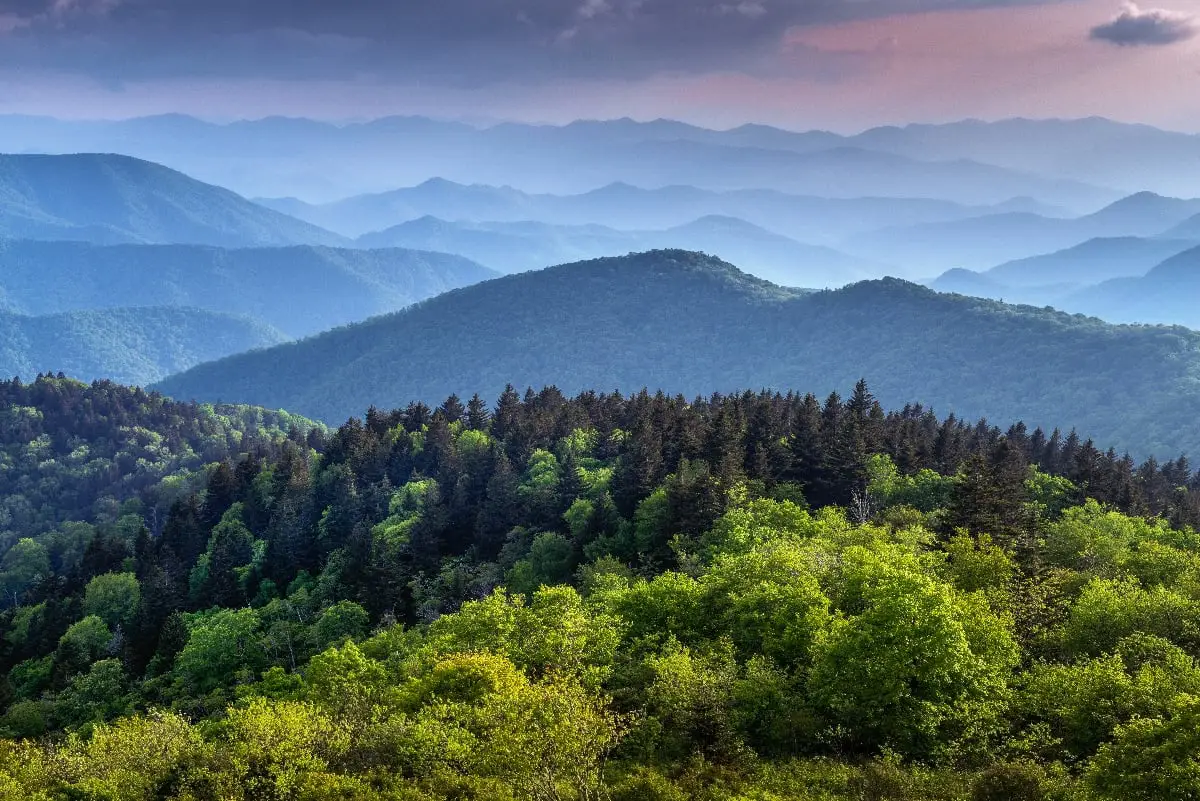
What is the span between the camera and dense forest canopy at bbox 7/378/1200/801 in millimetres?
36750

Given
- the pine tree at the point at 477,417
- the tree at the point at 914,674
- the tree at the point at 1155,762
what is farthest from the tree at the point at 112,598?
the tree at the point at 1155,762

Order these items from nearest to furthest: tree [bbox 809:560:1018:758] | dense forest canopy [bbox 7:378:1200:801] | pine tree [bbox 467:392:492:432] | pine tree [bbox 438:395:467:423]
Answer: dense forest canopy [bbox 7:378:1200:801]
tree [bbox 809:560:1018:758]
pine tree [bbox 467:392:492:432]
pine tree [bbox 438:395:467:423]

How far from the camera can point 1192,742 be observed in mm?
28344

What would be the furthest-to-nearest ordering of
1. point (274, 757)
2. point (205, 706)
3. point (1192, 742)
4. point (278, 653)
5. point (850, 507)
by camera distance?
point (850, 507) → point (278, 653) → point (205, 706) → point (274, 757) → point (1192, 742)

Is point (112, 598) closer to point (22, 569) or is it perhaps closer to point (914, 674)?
point (22, 569)

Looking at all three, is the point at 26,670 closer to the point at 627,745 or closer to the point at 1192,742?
the point at 627,745

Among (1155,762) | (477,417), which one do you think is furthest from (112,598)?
(1155,762)

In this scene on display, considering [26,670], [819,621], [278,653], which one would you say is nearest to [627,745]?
[819,621]

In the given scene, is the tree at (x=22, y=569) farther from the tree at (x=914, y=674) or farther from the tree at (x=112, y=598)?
the tree at (x=914, y=674)

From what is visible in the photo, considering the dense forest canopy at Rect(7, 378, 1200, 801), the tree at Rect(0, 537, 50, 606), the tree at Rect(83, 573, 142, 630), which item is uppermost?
the dense forest canopy at Rect(7, 378, 1200, 801)

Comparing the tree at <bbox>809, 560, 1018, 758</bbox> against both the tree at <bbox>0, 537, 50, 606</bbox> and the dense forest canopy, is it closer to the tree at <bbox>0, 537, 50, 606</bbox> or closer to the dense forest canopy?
the dense forest canopy

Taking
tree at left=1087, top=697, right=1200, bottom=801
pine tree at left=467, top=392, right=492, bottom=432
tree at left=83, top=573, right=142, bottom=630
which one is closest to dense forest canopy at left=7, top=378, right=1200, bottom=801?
tree at left=1087, top=697, right=1200, bottom=801

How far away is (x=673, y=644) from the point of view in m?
48.7

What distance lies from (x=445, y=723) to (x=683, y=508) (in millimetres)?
47169
